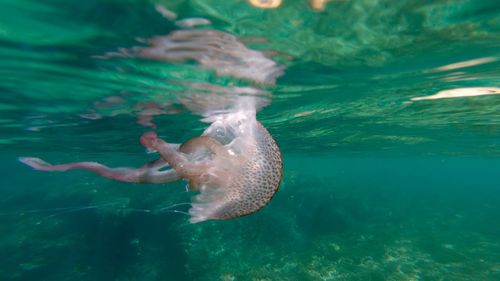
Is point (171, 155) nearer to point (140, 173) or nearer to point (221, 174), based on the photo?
point (221, 174)

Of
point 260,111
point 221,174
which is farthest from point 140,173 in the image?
point 260,111

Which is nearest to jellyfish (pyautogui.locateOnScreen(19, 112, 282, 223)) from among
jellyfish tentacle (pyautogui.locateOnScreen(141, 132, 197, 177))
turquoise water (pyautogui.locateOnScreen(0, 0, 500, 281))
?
jellyfish tentacle (pyautogui.locateOnScreen(141, 132, 197, 177))

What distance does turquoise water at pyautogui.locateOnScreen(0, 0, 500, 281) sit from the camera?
5387 millimetres

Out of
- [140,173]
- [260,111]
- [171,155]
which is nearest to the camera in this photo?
[171,155]

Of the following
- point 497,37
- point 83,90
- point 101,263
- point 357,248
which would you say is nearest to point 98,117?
point 83,90

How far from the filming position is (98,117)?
12852 mm

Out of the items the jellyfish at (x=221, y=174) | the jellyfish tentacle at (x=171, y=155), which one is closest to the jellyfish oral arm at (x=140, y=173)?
the jellyfish at (x=221, y=174)

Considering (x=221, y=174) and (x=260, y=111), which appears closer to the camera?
(x=221, y=174)

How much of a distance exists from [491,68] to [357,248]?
12.3m

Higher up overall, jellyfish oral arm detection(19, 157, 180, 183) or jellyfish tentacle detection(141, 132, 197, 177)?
jellyfish tentacle detection(141, 132, 197, 177)

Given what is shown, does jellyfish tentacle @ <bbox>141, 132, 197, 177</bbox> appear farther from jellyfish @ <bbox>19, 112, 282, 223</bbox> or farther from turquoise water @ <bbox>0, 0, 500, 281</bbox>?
turquoise water @ <bbox>0, 0, 500, 281</bbox>

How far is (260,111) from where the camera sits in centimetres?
1307

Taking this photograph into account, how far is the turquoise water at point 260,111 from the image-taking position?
5.39 meters

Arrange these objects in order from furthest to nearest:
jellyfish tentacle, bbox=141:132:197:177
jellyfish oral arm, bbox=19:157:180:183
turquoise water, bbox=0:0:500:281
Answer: turquoise water, bbox=0:0:500:281, jellyfish oral arm, bbox=19:157:180:183, jellyfish tentacle, bbox=141:132:197:177
